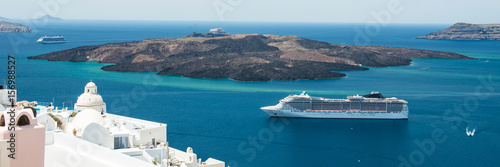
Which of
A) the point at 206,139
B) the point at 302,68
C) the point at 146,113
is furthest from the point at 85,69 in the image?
the point at 206,139

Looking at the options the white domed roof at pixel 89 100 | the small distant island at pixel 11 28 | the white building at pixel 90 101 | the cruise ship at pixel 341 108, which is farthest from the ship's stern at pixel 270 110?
the small distant island at pixel 11 28

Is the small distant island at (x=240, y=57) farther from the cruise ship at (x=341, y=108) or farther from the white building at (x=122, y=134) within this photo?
the white building at (x=122, y=134)

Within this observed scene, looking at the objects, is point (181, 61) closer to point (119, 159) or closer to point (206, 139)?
point (206, 139)

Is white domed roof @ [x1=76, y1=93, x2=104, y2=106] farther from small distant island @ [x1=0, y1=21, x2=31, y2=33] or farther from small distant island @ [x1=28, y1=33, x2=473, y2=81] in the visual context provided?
small distant island @ [x1=0, y1=21, x2=31, y2=33]

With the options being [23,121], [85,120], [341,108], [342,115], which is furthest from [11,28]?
[23,121]

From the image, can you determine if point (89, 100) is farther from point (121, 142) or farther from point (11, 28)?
point (11, 28)

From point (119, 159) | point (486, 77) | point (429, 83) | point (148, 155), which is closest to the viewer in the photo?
point (119, 159)

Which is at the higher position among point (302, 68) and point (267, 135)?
point (302, 68)
